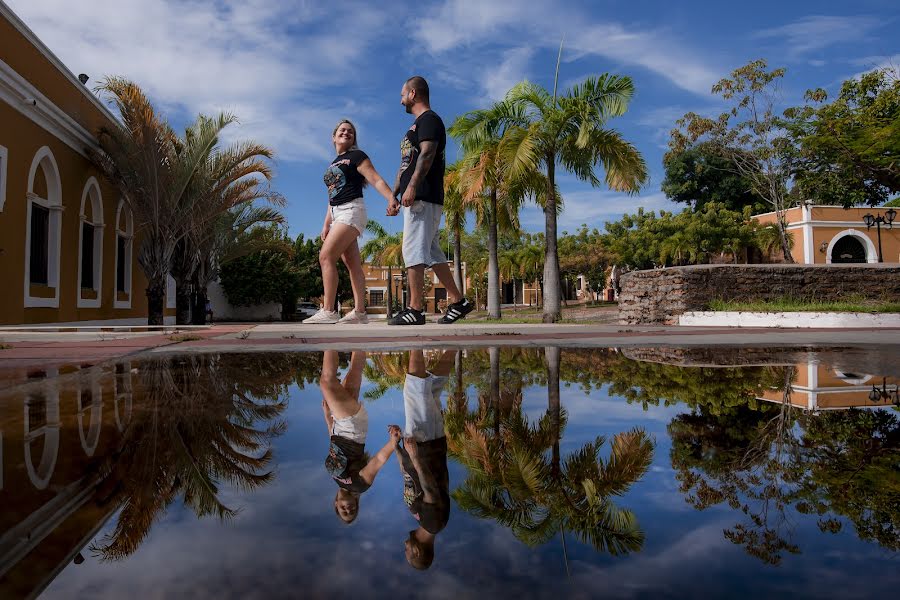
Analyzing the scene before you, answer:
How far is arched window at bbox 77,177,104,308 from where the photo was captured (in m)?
15.1

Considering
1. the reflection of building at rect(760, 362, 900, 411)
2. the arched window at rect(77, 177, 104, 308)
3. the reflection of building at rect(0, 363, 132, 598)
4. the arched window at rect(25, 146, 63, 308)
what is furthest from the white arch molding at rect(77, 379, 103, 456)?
the arched window at rect(77, 177, 104, 308)

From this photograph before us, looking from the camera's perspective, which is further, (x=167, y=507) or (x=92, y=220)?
(x=92, y=220)

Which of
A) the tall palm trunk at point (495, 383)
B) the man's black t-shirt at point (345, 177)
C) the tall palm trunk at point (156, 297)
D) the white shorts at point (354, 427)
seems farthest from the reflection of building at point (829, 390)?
the tall palm trunk at point (156, 297)

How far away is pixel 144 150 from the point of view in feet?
43.3

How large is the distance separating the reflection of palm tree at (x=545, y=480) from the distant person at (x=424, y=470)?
0.05 metres

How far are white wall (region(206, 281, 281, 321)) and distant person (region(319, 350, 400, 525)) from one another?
3137 cm

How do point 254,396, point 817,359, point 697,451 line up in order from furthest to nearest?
point 817,359 → point 254,396 → point 697,451

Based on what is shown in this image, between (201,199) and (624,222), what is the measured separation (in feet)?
129

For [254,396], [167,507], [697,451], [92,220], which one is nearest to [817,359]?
[697,451]

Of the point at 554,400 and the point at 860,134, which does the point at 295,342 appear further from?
the point at 860,134

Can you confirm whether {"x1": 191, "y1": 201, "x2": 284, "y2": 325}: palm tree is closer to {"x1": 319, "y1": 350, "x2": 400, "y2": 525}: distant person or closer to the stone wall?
the stone wall

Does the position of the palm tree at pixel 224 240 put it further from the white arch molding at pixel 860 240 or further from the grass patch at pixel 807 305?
the white arch molding at pixel 860 240

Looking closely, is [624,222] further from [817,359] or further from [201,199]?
[817,359]

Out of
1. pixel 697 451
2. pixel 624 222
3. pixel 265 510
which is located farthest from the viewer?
pixel 624 222
